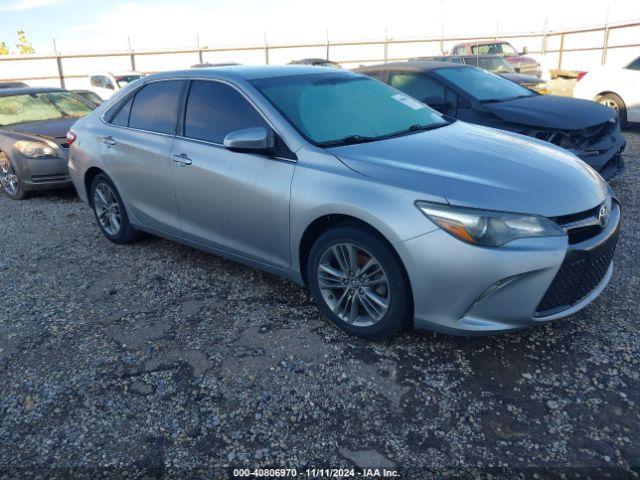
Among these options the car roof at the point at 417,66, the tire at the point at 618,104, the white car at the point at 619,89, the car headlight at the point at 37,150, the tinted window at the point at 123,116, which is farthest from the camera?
the tire at the point at 618,104

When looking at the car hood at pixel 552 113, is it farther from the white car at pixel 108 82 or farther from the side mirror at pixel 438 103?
the white car at pixel 108 82

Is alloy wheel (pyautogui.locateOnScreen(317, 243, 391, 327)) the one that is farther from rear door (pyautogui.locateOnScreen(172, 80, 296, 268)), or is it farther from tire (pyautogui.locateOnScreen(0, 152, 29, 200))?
tire (pyautogui.locateOnScreen(0, 152, 29, 200))

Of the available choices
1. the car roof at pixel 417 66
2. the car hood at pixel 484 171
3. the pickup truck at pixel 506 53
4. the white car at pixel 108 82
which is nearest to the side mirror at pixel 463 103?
the car roof at pixel 417 66

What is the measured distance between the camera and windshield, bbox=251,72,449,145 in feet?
11.5

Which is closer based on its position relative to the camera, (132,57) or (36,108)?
(36,108)

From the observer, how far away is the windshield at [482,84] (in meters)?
6.45

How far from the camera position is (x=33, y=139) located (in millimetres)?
7047

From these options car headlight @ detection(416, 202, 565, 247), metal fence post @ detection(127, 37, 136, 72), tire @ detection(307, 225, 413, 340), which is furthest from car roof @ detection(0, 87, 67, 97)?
metal fence post @ detection(127, 37, 136, 72)

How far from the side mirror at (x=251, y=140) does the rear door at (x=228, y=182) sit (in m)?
0.08

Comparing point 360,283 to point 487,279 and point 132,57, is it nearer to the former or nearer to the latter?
point 487,279

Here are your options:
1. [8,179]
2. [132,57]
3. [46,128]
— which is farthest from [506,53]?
[132,57]

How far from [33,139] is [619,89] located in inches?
377

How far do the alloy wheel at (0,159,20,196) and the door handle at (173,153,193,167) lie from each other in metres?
4.35

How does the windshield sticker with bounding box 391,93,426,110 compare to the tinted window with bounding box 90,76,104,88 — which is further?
the tinted window with bounding box 90,76,104,88
